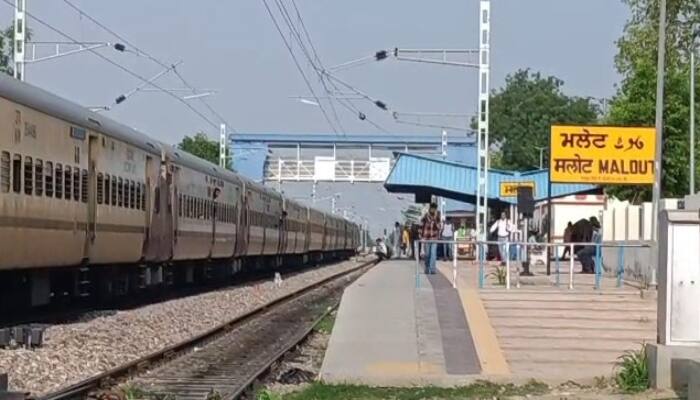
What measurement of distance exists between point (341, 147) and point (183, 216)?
57.6 meters

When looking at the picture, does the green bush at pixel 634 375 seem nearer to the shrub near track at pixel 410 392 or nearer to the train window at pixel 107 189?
the shrub near track at pixel 410 392

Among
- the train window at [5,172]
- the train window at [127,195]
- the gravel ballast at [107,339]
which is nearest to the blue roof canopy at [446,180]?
the gravel ballast at [107,339]

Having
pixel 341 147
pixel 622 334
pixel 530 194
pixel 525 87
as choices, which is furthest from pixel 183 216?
pixel 525 87

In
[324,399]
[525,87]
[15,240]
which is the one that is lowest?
[324,399]

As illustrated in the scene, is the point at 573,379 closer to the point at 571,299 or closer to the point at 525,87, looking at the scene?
the point at 571,299

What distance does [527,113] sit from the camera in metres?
130

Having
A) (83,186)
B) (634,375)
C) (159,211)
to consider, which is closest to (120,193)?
(83,186)

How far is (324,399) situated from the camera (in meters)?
13.4

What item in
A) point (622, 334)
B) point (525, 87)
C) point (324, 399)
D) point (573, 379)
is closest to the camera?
point (324, 399)

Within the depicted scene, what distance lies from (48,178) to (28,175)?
1.06 m

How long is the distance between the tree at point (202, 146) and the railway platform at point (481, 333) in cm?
7076

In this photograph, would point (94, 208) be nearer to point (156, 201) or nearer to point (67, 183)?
point (67, 183)

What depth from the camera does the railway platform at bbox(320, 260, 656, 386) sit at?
1496 cm

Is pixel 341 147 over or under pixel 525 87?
under
